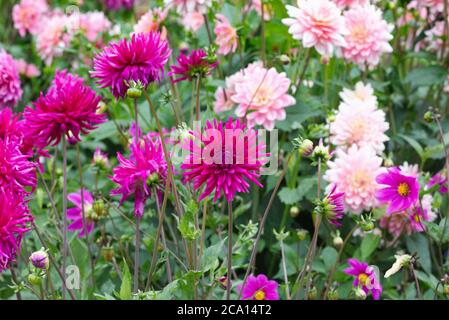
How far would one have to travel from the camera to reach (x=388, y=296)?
1.60 m

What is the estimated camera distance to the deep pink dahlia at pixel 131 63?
3.68 feet

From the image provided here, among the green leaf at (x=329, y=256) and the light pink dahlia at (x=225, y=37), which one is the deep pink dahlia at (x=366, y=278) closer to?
the green leaf at (x=329, y=256)

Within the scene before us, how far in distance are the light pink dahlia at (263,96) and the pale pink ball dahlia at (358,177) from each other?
17 cm

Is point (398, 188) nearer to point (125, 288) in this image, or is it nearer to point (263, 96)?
point (263, 96)

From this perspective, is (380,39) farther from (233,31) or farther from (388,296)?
(388,296)

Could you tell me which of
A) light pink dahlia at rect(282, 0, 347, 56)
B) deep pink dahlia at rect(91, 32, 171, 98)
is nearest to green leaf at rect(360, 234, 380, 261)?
light pink dahlia at rect(282, 0, 347, 56)

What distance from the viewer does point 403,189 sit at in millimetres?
1323

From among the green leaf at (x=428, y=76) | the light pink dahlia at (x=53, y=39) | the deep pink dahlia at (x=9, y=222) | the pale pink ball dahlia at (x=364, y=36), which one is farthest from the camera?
the light pink dahlia at (x=53, y=39)

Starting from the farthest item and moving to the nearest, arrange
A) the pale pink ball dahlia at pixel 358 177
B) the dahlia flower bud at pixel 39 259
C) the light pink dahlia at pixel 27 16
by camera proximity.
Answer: the light pink dahlia at pixel 27 16
the pale pink ball dahlia at pixel 358 177
the dahlia flower bud at pixel 39 259

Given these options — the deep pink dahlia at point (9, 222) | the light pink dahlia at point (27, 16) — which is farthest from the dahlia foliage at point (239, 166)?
the light pink dahlia at point (27, 16)

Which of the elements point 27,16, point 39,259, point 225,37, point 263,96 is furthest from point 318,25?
point 27,16

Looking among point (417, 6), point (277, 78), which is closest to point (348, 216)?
point (277, 78)

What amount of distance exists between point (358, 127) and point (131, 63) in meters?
0.65

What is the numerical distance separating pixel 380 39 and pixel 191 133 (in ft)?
2.53
